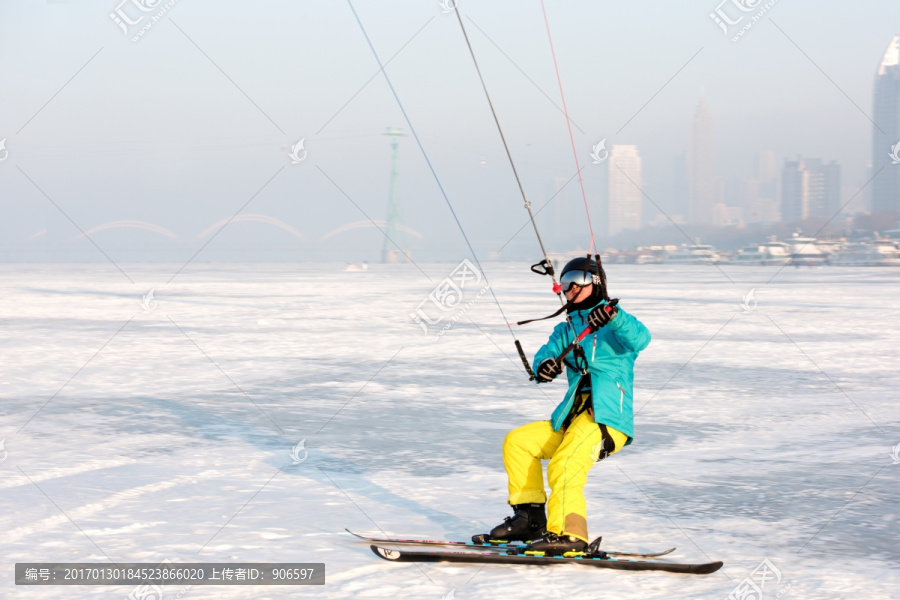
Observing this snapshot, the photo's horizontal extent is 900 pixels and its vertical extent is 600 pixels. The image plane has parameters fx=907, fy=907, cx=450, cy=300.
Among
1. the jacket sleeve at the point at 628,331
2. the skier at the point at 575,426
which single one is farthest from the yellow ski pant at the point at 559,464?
the jacket sleeve at the point at 628,331

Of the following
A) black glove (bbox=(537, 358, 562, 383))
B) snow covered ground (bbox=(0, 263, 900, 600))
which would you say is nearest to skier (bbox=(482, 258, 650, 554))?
black glove (bbox=(537, 358, 562, 383))

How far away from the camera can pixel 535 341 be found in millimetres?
13297

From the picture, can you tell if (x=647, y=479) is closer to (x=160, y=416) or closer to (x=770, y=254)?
(x=160, y=416)

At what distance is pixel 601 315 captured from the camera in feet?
11.2

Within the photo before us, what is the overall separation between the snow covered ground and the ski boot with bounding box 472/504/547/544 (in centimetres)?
16

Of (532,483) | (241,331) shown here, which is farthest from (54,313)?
(532,483)

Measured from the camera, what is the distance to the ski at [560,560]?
11.5ft

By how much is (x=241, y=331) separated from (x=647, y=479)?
10611 millimetres

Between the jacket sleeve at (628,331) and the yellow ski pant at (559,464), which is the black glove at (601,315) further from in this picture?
the yellow ski pant at (559,464)

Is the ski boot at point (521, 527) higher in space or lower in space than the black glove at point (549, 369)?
lower

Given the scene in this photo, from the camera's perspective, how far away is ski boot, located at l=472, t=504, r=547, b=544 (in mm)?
3693

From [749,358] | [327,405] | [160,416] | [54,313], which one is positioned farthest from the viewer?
[54,313]

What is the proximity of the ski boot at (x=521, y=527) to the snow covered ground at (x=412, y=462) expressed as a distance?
16 cm

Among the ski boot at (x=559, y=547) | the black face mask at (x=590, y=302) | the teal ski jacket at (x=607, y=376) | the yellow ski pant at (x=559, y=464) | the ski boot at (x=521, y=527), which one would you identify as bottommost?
the ski boot at (x=559, y=547)
